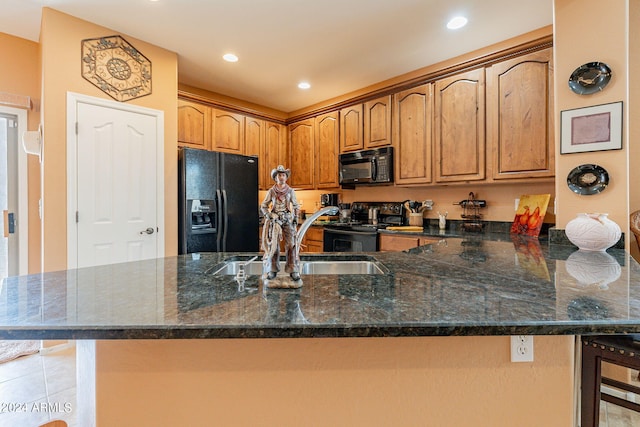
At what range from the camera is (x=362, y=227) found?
3.33m

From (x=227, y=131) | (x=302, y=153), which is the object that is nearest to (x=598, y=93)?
(x=302, y=153)

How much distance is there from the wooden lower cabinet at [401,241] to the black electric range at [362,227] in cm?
8

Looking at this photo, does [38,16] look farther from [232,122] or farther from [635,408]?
[635,408]

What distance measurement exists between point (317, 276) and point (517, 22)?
105 inches

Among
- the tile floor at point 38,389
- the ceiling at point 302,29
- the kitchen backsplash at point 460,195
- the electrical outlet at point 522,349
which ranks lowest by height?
the tile floor at point 38,389

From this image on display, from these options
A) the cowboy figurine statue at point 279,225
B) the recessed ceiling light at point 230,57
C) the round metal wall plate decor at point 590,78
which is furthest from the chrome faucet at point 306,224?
the recessed ceiling light at point 230,57

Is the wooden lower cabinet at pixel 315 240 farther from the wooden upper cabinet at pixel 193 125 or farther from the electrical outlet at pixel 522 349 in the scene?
the electrical outlet at pixel 522 349

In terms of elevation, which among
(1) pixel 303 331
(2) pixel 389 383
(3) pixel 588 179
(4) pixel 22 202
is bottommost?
(2) pixel 389 383

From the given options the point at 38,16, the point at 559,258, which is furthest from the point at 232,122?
the point at 559,258

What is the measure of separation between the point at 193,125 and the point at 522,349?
11.6 ft

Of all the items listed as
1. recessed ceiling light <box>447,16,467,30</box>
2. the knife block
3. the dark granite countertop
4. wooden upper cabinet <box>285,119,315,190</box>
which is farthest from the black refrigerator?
recessed ceiling light <box>447,16,467,30</box>

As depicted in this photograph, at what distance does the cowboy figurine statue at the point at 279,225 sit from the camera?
3.08 ft

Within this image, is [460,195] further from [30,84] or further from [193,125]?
[30,84]

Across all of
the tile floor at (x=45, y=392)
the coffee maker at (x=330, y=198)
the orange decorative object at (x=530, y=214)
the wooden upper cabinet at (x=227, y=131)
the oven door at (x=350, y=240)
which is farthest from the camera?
the coffee maker at (x=330, y=198)
